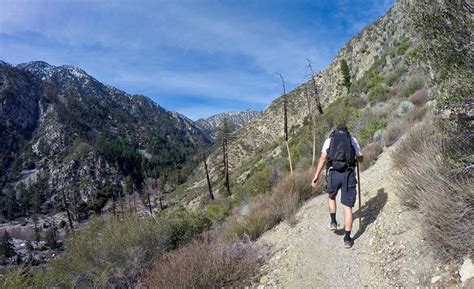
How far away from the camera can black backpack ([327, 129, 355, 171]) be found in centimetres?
562

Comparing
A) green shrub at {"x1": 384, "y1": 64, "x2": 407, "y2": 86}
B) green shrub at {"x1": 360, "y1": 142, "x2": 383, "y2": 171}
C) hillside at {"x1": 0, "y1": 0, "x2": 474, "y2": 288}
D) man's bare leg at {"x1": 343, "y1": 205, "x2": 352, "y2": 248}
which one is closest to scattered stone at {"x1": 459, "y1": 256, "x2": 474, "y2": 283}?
A: hillside at {"x1": 0, "y1": 0, "x2": 474, "y2": 288}

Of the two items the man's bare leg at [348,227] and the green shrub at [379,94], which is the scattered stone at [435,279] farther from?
the green shrub at [379,94]

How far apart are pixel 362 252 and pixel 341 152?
1.51m

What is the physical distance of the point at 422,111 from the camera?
9.91m

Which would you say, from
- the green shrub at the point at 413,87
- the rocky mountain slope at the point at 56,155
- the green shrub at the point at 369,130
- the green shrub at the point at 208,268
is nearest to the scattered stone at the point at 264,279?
the green shrub at the point at 208,268

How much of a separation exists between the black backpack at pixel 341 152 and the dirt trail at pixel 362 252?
1126 millimetres

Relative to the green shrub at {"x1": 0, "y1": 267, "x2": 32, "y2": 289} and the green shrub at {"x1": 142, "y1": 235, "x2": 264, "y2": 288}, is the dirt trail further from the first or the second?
the green shrub at {"x1": 0, "y1": 267, "x2": 32, "y2": 289}

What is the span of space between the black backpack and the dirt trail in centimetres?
113

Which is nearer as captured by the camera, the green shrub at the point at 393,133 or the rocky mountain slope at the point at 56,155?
the green shrub at the point at 393,133

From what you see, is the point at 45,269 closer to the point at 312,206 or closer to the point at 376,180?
the point at 312,206

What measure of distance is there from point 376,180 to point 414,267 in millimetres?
3655

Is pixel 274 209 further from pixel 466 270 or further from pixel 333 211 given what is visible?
pixel 466 270

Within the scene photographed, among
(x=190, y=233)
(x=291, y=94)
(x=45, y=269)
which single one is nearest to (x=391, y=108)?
(x=190, y=233)

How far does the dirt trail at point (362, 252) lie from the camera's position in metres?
4.46
